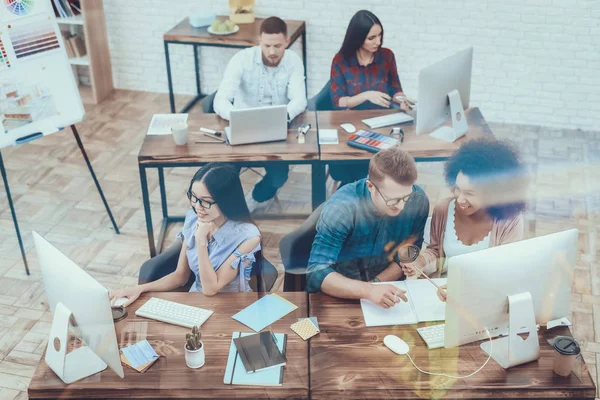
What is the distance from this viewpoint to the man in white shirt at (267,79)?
161 inches

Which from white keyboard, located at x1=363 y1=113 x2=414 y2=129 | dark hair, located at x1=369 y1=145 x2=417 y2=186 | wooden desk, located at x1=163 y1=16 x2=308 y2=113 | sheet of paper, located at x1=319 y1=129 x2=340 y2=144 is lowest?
sheet of paper, located at x1=319 y1=129 x2=340 y2=144

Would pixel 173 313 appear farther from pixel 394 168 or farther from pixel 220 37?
pixel 220 37

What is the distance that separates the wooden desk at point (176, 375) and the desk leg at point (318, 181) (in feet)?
4.62

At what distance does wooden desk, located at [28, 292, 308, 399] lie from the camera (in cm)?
219

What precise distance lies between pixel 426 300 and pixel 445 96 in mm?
1491

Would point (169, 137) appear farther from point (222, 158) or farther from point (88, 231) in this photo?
point (88, 231)

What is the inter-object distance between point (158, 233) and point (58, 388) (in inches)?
84.7

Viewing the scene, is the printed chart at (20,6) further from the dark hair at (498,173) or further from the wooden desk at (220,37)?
the dark hair at (498,173)

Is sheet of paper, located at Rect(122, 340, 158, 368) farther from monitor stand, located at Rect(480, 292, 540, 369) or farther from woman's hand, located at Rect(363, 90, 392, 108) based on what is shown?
woman's hand, located at Rect(363, 90, 392, 108)

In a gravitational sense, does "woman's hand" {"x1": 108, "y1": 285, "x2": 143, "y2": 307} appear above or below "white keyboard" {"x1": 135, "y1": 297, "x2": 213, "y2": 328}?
above

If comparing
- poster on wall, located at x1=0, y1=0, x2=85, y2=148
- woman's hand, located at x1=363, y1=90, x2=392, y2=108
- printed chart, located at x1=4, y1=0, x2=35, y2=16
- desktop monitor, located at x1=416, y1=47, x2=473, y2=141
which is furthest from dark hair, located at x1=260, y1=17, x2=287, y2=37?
printed chart, located at x1=4, y1=0, x2=35, y2=16

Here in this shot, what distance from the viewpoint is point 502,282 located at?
85.2 inches

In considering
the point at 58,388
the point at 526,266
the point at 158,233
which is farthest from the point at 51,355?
the point at 158,233

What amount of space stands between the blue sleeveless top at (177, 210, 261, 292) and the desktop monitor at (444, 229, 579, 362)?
88 centimetres
